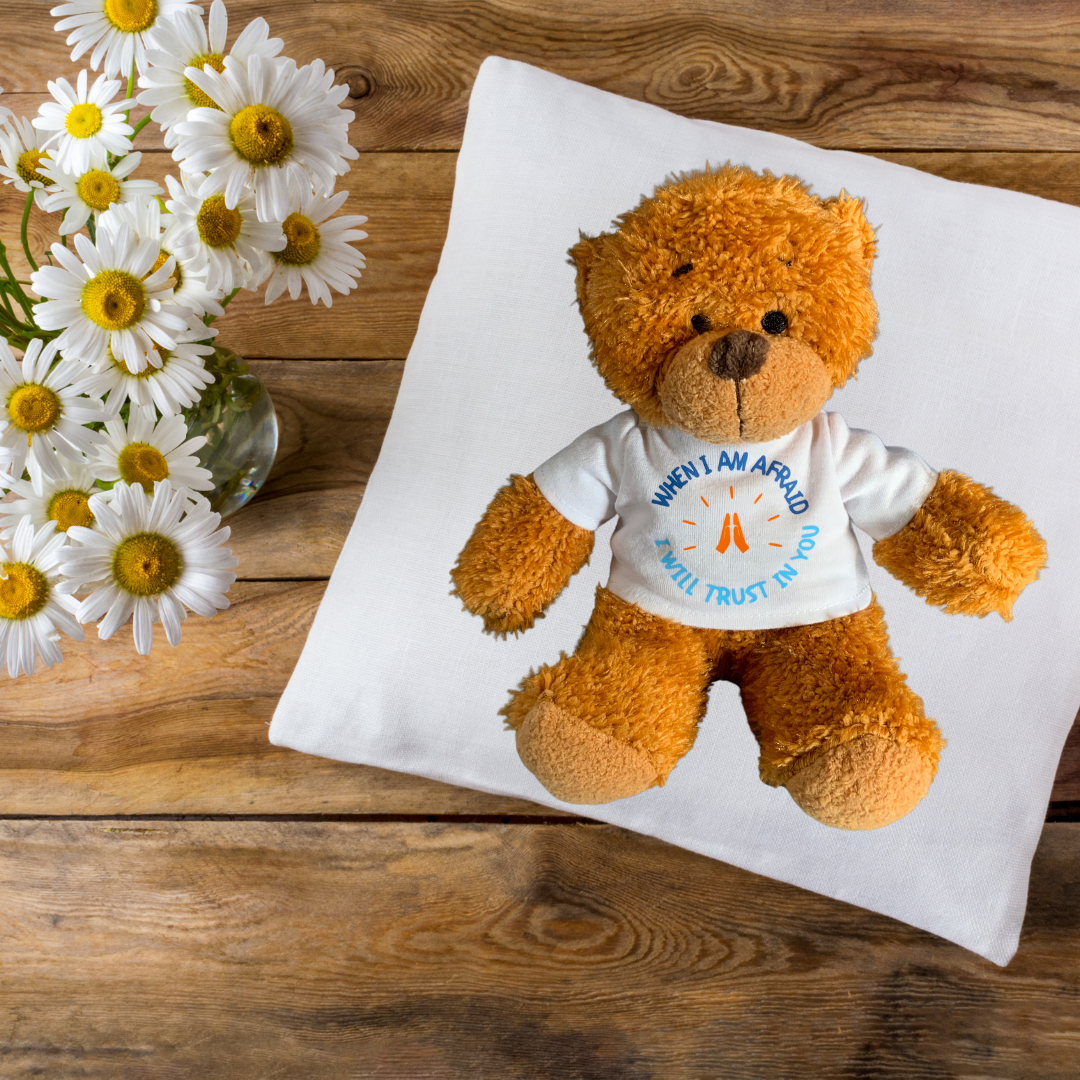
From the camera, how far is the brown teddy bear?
36 centimetres

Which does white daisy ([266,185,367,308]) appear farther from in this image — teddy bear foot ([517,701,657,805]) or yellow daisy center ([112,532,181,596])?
teddy bear foot ([517,701,657,805])

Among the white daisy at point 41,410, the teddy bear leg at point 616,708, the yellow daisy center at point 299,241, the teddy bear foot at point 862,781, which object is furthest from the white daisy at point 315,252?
the teddy bear foot at point 862,781

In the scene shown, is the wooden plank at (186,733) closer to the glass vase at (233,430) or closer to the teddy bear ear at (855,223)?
the glass vase at (233,430)

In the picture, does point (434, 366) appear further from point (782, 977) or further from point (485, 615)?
point (782, 977)

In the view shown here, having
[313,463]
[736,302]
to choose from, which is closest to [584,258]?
[736,302]

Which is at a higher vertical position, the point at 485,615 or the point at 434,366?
the point at 434,366

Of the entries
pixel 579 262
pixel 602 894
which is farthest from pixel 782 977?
pixel 579 262

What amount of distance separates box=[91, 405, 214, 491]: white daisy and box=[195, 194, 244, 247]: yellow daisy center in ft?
0.26

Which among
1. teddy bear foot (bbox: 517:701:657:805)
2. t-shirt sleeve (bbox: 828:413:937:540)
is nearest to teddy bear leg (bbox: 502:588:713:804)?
teddy bear foot (bbox: 517:701:657:805)

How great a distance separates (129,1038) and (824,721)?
52cm

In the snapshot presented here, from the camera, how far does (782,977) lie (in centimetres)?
55

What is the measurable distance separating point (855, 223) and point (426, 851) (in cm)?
47

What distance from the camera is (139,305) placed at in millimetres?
332

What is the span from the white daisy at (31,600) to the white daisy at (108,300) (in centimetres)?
8
